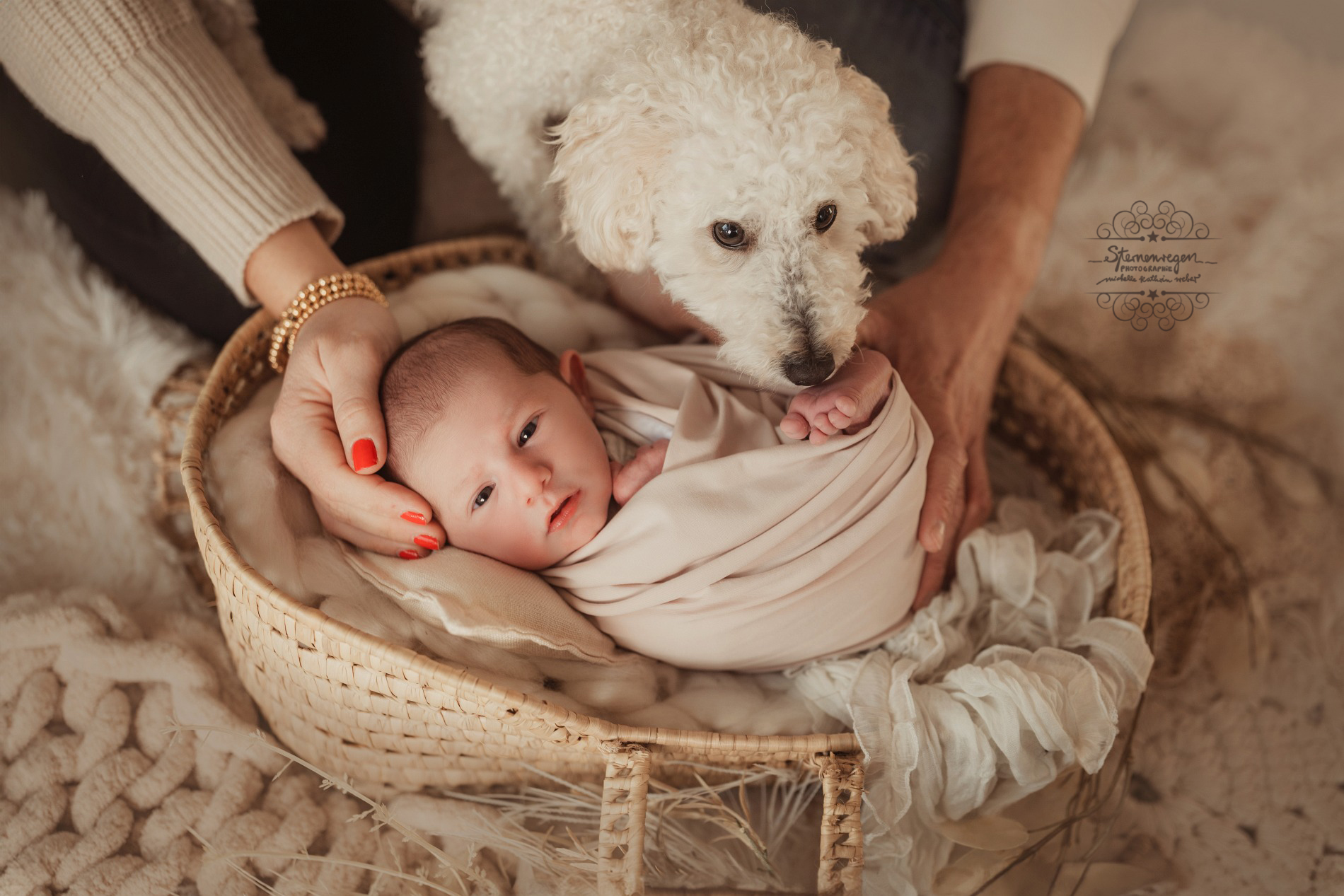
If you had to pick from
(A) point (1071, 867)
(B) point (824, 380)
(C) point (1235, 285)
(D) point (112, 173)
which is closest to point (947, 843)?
(A) point (1071, 867)

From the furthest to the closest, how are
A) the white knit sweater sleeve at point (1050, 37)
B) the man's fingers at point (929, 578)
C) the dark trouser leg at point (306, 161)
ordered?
the white knit sweater sleeve at point (1050, 37) → the dark trouser leg at point (306, 161) → the man's fingers at point (929, 578)

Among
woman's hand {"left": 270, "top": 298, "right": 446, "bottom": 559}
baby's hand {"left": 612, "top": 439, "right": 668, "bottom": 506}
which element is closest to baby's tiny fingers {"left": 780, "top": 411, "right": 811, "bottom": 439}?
baby's hand {"left": 612, "top": 439, "right": 668, "bottom": 506}

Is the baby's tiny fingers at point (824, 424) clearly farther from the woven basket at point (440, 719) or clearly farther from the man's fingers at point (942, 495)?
the woven basket at point (440, 719)

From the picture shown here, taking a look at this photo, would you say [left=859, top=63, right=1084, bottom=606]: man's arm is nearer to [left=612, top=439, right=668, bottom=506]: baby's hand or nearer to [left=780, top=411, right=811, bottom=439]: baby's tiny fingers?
[left=780, top=411, right=811, bottom=439]: baby's tiny fingers

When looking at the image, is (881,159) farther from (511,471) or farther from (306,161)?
(306,161)

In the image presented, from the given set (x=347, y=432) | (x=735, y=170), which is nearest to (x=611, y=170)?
(x=735, y=170)

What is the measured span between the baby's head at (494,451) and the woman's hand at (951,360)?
0.39 m

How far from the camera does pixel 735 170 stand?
2.36 feet

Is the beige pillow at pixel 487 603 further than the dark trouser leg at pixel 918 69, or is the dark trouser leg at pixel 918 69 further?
the dark trouser leg at pixel 918 69

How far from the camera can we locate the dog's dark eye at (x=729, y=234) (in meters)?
0.75

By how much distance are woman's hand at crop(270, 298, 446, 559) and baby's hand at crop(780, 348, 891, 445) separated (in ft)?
1.27

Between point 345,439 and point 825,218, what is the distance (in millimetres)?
520

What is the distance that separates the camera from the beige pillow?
0.75m

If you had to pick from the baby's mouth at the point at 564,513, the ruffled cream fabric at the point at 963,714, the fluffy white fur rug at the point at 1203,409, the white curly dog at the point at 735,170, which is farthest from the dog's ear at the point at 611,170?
the fluffy white fur rug at the point at 1203,409
